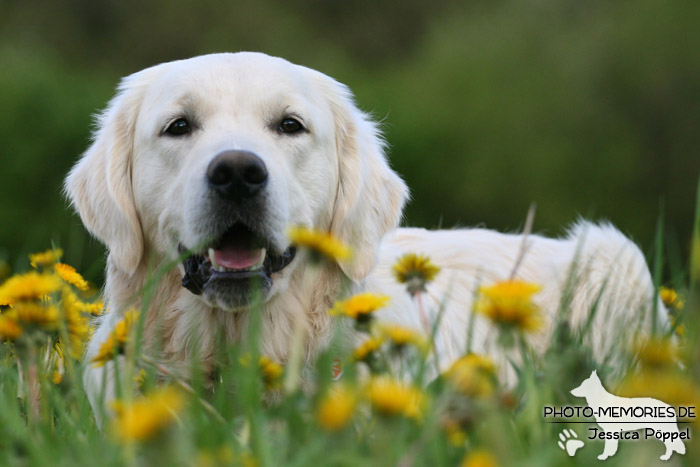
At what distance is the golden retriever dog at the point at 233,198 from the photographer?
2.80 metres

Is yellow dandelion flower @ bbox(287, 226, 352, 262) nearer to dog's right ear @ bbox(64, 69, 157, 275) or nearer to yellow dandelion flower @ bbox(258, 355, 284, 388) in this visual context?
yellow dandelion flower @ bbox(258, 355, 284, 388)

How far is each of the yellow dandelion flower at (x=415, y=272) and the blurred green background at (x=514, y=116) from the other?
8666mm

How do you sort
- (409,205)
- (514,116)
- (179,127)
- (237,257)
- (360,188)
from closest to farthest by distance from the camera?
(237,257) → (179,127) → (360,188) → (409,205) → (514,116)

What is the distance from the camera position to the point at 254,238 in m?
2.86

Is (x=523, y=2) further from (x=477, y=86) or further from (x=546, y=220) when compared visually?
(x=546, y=220)

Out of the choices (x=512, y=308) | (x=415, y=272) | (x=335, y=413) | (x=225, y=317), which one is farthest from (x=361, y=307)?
(x=225, y=317)

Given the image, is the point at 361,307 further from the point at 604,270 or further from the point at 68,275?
the point at 604,270

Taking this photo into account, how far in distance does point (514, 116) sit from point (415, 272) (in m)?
14.1

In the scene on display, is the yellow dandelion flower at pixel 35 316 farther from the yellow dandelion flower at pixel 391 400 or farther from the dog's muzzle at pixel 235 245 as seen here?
the dog's muzzle at pixel 235 245

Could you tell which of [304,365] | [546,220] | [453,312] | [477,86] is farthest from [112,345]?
[477,86]

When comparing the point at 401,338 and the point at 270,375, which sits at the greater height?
the point at 401,338

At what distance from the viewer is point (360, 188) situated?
3.36 metres

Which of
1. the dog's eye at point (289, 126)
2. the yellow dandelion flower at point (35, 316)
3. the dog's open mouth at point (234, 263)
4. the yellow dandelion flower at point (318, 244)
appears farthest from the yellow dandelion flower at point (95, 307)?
the yellow dandelion flower at point (318, 244)

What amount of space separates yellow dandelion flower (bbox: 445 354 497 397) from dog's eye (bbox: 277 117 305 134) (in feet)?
5.21
